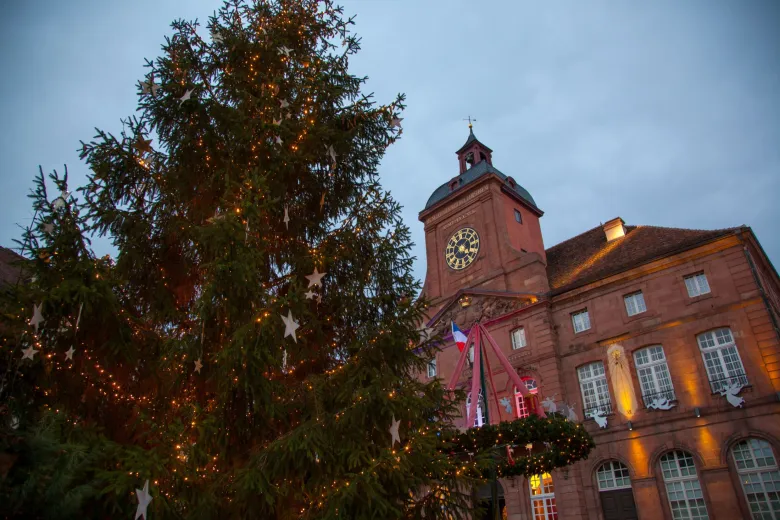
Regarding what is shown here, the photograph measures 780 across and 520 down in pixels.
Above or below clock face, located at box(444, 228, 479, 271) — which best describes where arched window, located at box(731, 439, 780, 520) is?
below

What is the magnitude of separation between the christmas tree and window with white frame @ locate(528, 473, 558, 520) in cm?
1809

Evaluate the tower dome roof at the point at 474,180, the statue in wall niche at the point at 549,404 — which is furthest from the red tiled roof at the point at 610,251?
the statue in wall niche at the point at 549,404

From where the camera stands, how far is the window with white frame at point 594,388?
23078 mm

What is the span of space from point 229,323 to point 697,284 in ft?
71.0

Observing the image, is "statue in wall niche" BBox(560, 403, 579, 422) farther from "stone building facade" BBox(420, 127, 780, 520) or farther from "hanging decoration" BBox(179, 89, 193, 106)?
"hanging decoration" BBox(179, 89, 193, 106)

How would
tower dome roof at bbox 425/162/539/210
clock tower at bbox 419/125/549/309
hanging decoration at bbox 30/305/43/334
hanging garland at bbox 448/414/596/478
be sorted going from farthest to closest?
tower dome roof at bbox 425/162/539/210, clock tower at bbox 419/125/549/309, hanging garland at bbox 448/414/596/478, hanging decoration at bbox 30/305/43/334

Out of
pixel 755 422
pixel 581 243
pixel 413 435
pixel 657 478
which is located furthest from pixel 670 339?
pixel 413 435

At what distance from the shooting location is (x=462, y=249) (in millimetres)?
32250

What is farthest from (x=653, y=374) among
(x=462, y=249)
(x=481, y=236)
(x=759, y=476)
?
(x=462, y=249)

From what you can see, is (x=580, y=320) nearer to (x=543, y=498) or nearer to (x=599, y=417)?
(x=599, y=417)

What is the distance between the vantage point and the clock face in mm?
31484

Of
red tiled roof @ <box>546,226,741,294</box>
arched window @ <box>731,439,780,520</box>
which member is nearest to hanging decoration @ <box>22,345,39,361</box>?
arched window @ <box>731,439,780,520</box>

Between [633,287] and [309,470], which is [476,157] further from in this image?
[309,470]

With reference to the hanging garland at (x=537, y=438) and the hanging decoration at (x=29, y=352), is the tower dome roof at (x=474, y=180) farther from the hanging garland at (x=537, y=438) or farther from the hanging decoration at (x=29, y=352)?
the hanging decoration at (x=29, y=352)
